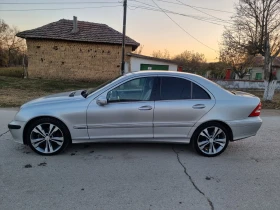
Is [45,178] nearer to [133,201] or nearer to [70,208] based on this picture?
[70,208]

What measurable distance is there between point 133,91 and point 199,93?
1.20m

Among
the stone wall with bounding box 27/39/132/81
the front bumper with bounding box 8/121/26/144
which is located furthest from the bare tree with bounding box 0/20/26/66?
the front bumper with bounding box 8/121/26/144

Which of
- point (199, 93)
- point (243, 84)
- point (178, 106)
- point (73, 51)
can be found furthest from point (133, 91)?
point (243, 84)

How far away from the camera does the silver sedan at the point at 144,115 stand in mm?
3900

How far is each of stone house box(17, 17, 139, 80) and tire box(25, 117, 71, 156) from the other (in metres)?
16.2

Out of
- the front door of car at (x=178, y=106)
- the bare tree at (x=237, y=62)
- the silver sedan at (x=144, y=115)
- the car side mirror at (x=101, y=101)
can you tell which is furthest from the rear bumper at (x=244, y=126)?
the bare tree at (x=237, y=62)

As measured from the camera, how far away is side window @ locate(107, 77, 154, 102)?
3.98m

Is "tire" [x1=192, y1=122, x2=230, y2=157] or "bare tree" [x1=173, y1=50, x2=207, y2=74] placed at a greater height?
"bare tree" [x1=173, y1=50, x2=207, y2=74]

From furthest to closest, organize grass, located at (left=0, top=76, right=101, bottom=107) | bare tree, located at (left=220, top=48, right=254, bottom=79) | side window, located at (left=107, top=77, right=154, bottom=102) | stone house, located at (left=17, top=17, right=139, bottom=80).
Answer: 1. bare tree, located at (left=220, top=48, right=254, bottom=79)
2. stone house, located at (left=17, top=17, right=139, bottom=80)
3. grass, located at (left=0, top=76, right=101, bottom=107)
4. side window, located at (left=107, top=77, right=154, bottom=102)

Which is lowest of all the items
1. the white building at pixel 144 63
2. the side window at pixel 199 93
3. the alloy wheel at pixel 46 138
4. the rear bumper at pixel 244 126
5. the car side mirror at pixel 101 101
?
the alloy wheel at pixel 46 138

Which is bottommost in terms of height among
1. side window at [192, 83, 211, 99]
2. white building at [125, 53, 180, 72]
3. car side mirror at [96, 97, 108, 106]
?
car side mirror at [96, 97, 108, 106]

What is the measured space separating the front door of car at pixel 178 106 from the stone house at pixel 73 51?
16.0m

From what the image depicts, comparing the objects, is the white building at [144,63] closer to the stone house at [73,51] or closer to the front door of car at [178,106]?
the stone house at [73,51]

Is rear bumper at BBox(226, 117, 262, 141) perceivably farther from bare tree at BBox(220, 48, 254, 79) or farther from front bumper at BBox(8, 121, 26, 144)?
bare tree at BBox(220, 48, 254, 79)
